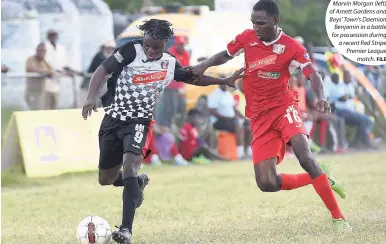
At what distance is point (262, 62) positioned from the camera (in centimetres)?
938

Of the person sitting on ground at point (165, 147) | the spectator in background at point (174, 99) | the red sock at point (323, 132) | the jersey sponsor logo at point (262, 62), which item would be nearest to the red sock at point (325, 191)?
the jersey sponsor logo at point (262, 62)

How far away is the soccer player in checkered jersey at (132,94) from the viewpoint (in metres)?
8.99

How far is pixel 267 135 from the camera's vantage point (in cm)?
950

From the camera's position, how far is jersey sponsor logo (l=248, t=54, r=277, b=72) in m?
9.32

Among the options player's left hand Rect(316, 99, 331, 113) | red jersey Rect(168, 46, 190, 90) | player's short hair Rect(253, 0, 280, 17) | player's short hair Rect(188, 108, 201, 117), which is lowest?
player's short hair Rect(188, 108, 201, 117)

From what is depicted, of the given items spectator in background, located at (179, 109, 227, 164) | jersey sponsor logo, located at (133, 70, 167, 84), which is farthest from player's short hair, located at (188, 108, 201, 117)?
jersey sponsor logo, located at (133, 70, 167, 84)

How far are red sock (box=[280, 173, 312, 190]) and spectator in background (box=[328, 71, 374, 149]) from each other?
38.3ft

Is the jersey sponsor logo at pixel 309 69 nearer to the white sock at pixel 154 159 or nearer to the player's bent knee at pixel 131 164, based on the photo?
the player's bent knee at pixel 131 164

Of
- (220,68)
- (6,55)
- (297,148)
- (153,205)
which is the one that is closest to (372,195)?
(153,205)

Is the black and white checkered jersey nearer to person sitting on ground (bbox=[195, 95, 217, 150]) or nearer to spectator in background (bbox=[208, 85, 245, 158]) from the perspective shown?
person sitting on ground (bbox=[195, 95, 217, 150])

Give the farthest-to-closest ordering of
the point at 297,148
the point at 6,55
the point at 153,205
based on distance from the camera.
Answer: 1. the point at 6,55
2. the point at 153,205
3. the point at 297,148

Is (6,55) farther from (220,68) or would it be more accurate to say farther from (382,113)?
(382,113)

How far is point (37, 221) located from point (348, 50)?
4579mm

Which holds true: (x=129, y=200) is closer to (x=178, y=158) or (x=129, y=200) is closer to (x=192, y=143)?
(x=178, y=158)
